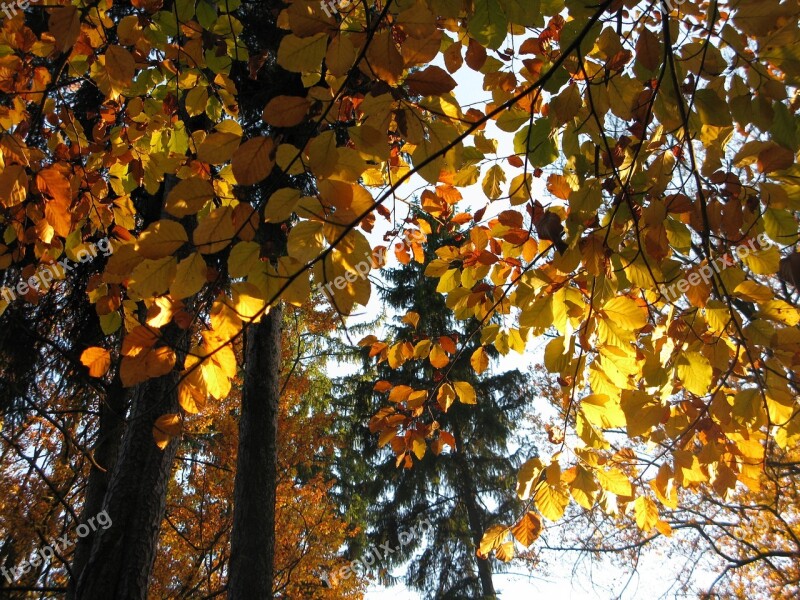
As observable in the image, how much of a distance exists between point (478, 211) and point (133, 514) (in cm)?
176

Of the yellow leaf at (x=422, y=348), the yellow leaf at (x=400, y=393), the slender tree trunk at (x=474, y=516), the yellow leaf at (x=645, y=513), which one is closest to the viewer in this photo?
the yellow leaf at (x=645, y=513)

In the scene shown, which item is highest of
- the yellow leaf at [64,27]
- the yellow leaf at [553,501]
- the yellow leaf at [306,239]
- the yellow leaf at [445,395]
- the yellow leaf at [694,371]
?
the yellow leaf at [64,27]

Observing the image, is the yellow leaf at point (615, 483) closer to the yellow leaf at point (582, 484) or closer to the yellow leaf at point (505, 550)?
the yellow leaf at point (582, 484)

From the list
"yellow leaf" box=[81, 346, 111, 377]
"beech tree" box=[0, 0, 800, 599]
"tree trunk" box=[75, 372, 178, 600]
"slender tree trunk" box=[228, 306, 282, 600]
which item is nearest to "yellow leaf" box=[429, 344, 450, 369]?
"beech tree" box=[0, 0, 800, 599]

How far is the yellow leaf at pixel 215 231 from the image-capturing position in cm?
82

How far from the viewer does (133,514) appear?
6.38 feet

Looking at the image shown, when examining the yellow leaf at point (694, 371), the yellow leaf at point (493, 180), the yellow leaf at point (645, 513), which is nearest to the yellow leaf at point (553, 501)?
the yellow leaf at point (645, 513)

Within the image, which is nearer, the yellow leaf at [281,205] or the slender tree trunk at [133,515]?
the yellow leaf at [281,205]

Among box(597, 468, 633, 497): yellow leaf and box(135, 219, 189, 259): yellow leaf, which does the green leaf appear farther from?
box(597, 468, 633, 497): yellow leaf

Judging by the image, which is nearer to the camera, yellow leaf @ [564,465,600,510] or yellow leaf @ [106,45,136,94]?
yellow leaf @ [106,45,136,94]

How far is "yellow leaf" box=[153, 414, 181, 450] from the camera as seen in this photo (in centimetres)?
99

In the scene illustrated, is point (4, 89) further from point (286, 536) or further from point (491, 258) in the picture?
point (286, 536)

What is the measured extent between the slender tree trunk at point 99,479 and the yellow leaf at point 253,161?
51.3 inches

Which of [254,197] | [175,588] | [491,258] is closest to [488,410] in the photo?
[175,588]
